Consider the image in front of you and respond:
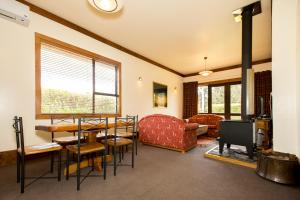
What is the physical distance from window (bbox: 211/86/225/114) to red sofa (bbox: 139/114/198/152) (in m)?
3.67

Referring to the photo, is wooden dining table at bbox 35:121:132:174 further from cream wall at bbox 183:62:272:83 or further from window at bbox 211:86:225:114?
cream wall at bbox 183:62:272:83

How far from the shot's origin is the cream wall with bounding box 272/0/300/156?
231cm

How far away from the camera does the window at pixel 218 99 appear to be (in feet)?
22.8

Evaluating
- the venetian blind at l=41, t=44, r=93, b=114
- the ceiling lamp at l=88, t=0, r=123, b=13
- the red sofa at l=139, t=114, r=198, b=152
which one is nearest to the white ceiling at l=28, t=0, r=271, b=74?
the ceiling lamp at l=88, t=0, r=123, b=13

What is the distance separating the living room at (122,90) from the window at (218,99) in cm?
170

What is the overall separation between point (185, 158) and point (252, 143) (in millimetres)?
1276


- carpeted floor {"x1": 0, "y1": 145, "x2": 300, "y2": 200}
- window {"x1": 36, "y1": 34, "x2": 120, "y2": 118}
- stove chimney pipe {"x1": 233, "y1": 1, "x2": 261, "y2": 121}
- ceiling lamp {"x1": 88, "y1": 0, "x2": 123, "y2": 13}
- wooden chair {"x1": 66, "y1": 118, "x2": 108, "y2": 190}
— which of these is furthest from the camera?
window {"x1": 36, "y1": 34, "x2": 120, "y2": 118}

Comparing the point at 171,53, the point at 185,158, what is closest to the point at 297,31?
the point at 185,158

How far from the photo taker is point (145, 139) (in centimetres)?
429

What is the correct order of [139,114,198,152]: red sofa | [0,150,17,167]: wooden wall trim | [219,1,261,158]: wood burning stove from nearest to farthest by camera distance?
[0,150,17,167]: wooden wall trim, [219,1,261,158]: wood burning stove, [139,114,198,152]: red sofa

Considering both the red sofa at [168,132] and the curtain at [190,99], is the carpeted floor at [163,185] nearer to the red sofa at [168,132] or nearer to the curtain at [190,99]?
the red sofa at [168,132]

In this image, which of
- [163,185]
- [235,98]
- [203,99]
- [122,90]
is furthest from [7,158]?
[235,98]

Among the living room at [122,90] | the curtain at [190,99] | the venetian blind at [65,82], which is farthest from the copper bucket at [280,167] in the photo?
the curtain at [190,99]

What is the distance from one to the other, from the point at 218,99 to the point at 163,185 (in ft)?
19.8
